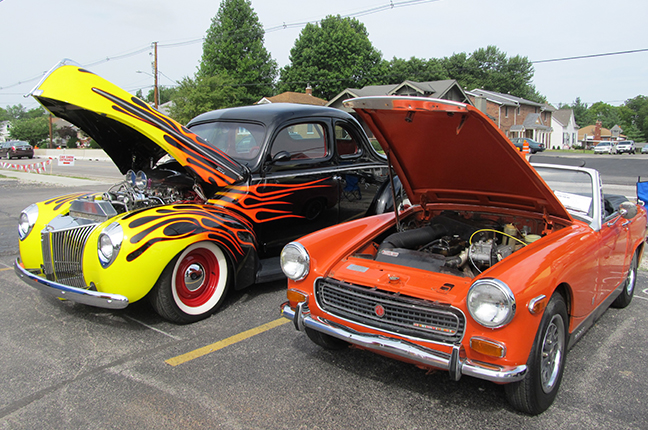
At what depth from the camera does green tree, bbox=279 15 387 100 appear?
5738 centimetres

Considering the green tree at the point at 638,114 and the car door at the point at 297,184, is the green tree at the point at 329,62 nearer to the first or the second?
the car door at the point at 297,184

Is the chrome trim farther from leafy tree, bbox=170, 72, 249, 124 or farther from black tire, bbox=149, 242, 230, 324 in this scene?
leafy tree, bbox=170, 72, 249, 124

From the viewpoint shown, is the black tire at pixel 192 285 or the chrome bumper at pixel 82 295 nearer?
the chrome bumper at pixel 82 295

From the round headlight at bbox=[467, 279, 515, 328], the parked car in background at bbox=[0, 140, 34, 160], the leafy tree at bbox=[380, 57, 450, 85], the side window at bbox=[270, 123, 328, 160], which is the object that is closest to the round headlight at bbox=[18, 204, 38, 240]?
the side window at bbox=[270, 123, 328, 160]

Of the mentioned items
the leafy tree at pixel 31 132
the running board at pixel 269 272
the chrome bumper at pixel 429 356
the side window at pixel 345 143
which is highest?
the leafy tree at pixel 31 132

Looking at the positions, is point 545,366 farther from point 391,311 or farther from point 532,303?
point 391,311

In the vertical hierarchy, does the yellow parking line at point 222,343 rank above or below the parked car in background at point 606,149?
below

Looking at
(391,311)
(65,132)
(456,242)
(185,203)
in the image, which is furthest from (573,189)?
(65,132)

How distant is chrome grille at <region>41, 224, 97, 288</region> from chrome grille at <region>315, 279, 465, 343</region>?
2.06m

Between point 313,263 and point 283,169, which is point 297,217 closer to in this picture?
point 283,169

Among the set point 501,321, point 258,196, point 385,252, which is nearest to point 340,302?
point 385,252

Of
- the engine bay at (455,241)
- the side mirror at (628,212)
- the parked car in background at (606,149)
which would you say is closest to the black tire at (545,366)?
the engine bay at (455,241)

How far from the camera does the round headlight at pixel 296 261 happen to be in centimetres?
311

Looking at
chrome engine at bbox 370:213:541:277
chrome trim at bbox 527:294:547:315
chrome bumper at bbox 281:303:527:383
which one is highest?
chrome engine at bbox 370:213:541:277
